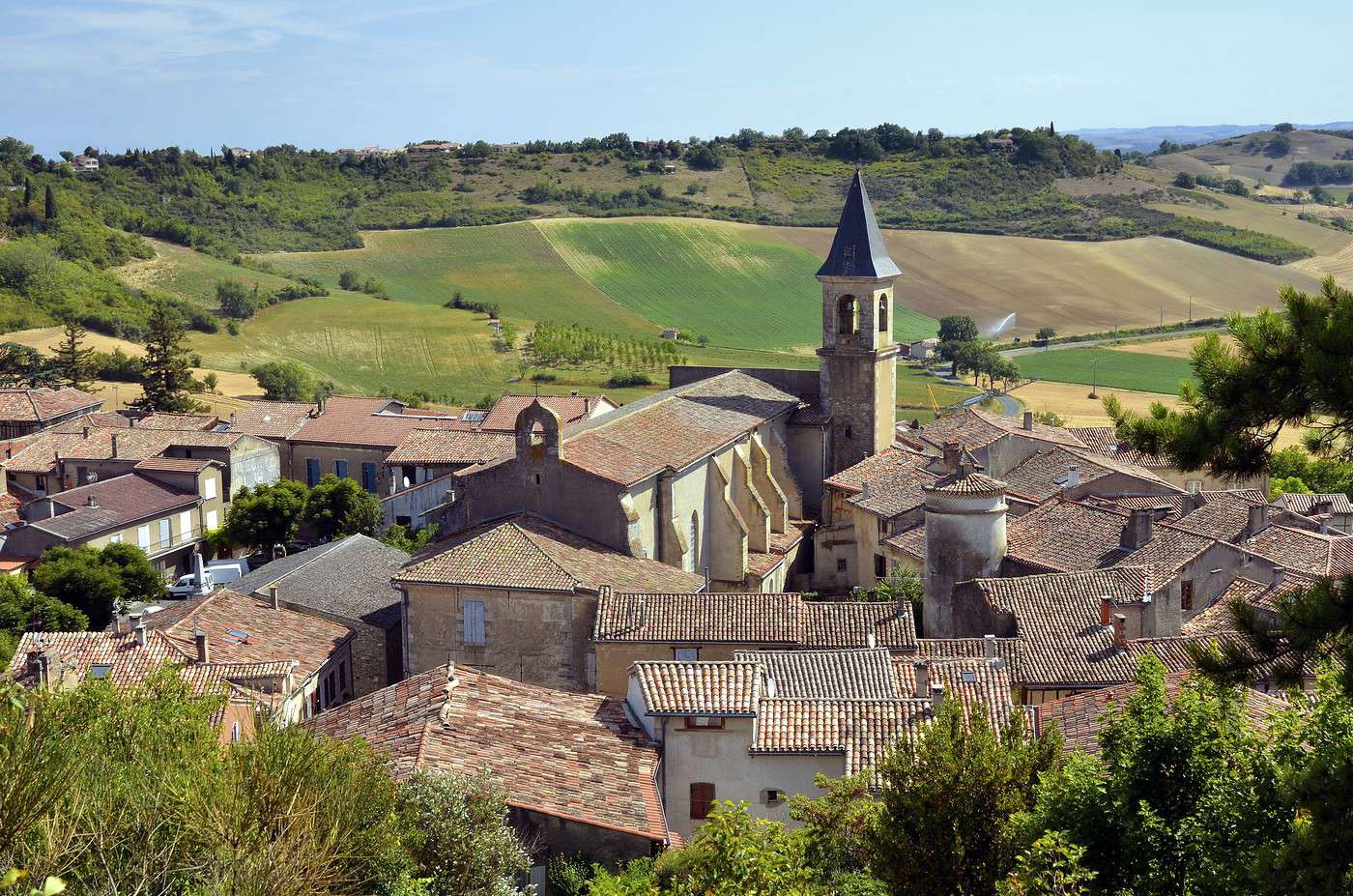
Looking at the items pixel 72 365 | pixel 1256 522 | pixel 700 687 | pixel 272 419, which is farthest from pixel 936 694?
pixel 72 365

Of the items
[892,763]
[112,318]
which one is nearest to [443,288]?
[112,318]

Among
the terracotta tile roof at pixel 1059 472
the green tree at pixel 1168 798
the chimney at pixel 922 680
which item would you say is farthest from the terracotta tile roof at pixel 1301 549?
the green tree at pixel 1168 798

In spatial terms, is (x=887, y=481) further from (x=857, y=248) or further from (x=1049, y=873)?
(x=1049, y=873)

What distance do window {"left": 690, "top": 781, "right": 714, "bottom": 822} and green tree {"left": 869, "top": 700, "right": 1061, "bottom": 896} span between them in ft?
18.8

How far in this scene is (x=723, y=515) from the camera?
37031 millimetres

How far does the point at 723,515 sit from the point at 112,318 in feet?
200

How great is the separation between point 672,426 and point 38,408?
123 ft

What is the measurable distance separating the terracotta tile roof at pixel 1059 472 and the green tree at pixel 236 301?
64.3 meters

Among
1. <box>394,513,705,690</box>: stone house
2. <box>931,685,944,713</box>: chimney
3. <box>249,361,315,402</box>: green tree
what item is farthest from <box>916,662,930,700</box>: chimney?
<box>249,361,315,402</box>: green tree

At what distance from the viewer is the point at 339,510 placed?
4912cm

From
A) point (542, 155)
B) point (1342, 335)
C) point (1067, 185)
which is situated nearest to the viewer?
point (1342, 335)

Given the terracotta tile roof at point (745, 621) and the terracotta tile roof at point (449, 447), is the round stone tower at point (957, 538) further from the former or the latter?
the terracotta tile roof at point (449, 447)

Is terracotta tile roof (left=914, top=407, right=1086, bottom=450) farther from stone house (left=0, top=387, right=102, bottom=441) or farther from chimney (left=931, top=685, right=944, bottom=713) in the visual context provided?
stone house (left=0, top=387, right=102, bottom=441)

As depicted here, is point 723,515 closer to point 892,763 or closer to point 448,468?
point 448,468
